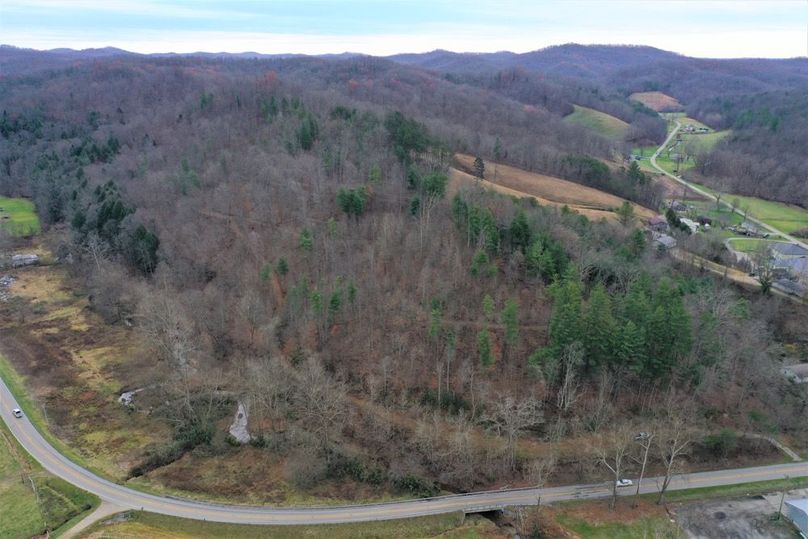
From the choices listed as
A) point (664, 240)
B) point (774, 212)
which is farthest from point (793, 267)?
point (774, 212)

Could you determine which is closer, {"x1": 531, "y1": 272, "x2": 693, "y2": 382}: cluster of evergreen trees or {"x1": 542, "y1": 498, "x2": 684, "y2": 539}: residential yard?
{"x1": 542, "y1": 498, "x2": 684, "y2": 539}: residential yard

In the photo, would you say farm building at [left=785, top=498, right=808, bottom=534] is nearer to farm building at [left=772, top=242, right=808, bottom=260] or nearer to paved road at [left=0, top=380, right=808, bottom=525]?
paved road at [left=0, top=380, right=808, bottom=525]

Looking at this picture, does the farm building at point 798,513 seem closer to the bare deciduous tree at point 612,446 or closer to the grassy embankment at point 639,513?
the grassy embankment at point 639,513

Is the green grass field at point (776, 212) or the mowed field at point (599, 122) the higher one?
the mowed field at point (599, 122)

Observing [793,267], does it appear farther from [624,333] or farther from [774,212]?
[624,333]

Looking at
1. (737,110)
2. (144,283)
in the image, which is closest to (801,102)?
(737,110)

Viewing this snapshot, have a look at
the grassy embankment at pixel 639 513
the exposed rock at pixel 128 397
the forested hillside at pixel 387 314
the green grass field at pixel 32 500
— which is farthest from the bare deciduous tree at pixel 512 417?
the exposed rock at pixel 128 397

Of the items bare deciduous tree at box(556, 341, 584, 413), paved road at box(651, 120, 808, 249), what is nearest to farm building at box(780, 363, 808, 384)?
bare deciduous tree at box(556, 341, 584, 413)
